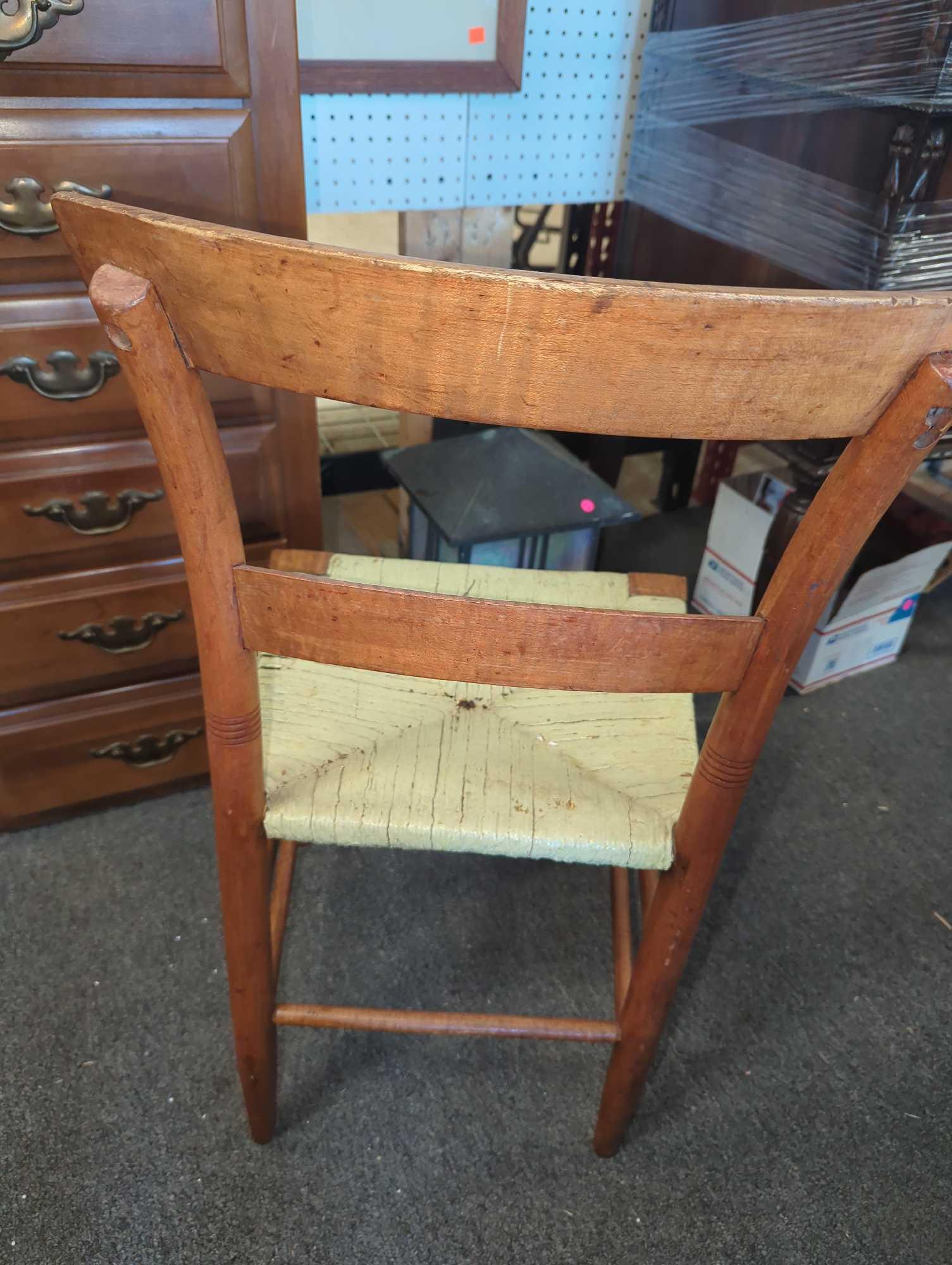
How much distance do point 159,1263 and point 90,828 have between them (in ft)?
1.80

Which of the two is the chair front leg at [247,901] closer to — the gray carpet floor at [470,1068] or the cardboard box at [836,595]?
the gray carpet floor at [470,1068]

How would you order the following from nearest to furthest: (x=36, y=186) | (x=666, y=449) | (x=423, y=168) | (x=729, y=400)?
1. (x=729, y=400)
2. (x=36, y=186)
3. (x=423, y=168)
4. (x=666, y=449)

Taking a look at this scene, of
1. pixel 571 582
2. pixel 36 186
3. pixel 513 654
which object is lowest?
pixel 571 582

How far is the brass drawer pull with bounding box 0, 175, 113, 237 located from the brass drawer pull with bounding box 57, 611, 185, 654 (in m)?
0.42

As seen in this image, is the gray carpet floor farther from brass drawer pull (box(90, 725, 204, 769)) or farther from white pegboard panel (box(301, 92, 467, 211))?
white pegboard panel (box(301, 92, 467, 211))

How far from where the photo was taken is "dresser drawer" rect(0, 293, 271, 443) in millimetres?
848

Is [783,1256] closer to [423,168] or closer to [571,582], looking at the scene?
[571,582]

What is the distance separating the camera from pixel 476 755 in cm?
77

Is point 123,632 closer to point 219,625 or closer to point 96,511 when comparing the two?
point 96,511

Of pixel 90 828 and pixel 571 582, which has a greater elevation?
pixel 571 582

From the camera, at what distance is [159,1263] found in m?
0.82

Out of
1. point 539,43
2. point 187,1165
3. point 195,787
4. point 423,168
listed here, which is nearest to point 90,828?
point 195,787

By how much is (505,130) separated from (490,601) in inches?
41.6

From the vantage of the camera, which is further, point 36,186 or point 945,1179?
point 945,1179
